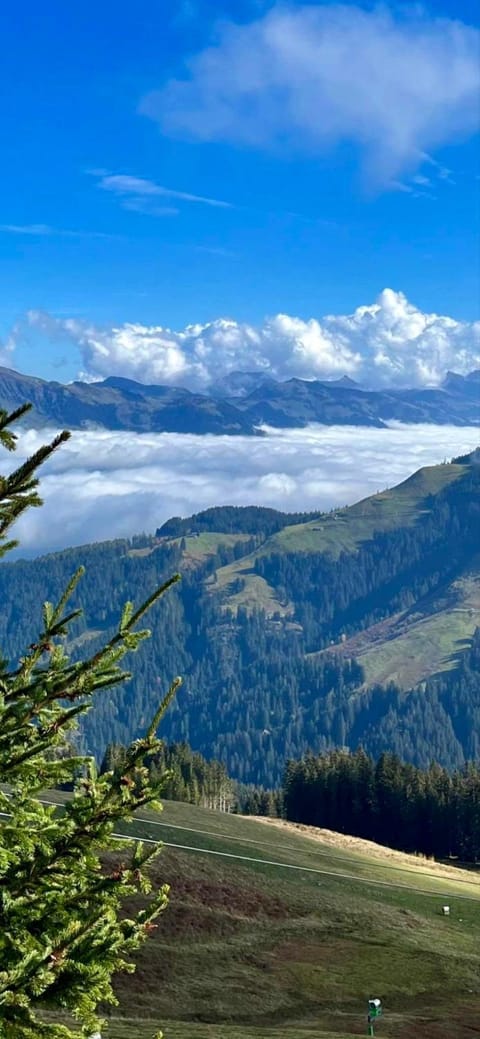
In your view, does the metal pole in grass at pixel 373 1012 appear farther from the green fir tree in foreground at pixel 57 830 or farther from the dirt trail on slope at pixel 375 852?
the dirt trail on slope at pixel 375 852

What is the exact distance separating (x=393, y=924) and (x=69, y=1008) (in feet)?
238

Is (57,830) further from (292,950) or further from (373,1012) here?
(292,950)

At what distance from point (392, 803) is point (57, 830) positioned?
15102 cm

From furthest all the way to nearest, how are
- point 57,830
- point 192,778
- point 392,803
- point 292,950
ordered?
1. point 192,778
2. point 392,803
3. point 292,950
4. point 57,830

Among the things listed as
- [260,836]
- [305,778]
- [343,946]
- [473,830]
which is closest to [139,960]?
[343,946]

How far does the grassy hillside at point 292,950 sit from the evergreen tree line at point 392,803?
4633 centimetres

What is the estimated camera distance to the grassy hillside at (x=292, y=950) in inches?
2191

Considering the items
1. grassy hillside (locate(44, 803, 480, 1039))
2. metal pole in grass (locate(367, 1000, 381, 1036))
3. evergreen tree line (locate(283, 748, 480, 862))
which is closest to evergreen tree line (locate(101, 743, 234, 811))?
evergreen tree line (locate(283, 748, 480, 862))

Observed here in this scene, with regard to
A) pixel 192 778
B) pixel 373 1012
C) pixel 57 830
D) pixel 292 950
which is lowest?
pixel 192 778

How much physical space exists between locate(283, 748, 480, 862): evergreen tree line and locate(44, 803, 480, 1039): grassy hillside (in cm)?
4633

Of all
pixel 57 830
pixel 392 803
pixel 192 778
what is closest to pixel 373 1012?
pixel 57 830

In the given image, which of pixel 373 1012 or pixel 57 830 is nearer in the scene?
pixel 57 830

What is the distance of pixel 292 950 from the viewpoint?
228ft

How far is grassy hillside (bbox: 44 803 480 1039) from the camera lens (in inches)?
2191
